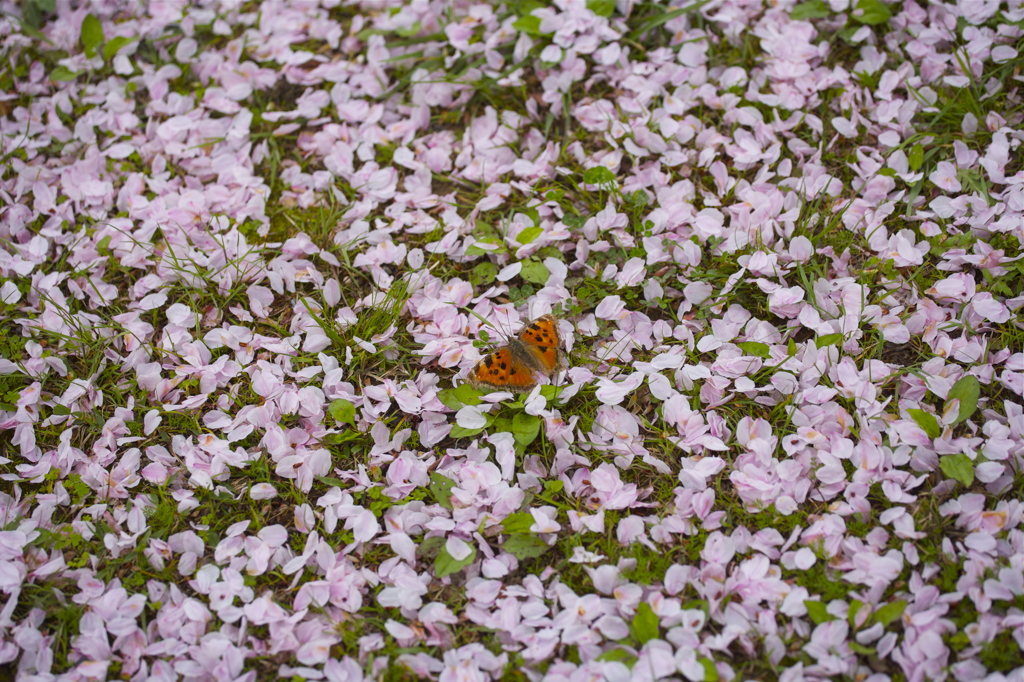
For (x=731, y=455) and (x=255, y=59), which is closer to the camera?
(x=731, y=455)

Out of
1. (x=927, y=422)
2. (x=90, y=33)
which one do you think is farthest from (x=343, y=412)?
(x=90, y=33)

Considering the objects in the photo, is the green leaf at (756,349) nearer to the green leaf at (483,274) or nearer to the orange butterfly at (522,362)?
the orange butterfly at (522,362)

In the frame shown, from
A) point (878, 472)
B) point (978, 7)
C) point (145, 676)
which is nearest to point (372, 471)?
point (145, 676)

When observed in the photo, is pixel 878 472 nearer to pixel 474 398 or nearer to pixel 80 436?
pixel 474 398

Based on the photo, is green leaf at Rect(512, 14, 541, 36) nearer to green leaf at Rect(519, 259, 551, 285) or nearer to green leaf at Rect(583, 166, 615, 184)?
green leaf at Rect(583, 166, 615, 184)

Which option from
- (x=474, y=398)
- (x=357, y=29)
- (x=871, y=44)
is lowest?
(x=474, y=398)

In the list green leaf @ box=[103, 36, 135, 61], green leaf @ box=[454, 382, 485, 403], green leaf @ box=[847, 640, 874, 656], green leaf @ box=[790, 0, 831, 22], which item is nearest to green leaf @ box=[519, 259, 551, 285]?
green leaf @ box=[454, 382, 485, 403]
